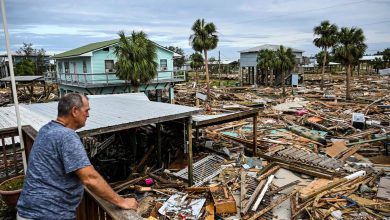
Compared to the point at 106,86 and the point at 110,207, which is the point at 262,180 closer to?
the point at 110,207

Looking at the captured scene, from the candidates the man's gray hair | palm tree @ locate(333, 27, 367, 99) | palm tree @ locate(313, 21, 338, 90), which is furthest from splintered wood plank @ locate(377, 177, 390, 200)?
palm tree @ locate(313, 21, 338, 90)

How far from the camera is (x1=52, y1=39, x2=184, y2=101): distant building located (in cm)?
2570

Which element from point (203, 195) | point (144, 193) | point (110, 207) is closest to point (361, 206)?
point (203, 195)

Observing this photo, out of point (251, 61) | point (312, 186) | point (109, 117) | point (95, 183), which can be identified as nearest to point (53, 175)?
point (95, 183)

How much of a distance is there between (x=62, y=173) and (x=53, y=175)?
8 centimetres

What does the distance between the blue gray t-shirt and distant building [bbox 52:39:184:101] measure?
2233 cm

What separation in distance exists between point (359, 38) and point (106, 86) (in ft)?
84.5

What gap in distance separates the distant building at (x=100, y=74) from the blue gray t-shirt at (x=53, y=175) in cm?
2233

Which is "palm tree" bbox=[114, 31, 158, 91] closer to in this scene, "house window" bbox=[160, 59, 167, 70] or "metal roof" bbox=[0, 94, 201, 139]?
"house window" bbox=[160, 59, 167, 70]

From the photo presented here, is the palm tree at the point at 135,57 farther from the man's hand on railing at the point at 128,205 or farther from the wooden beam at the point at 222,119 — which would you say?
the man's hand on railing at the point at 128,205

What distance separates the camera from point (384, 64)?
215ft

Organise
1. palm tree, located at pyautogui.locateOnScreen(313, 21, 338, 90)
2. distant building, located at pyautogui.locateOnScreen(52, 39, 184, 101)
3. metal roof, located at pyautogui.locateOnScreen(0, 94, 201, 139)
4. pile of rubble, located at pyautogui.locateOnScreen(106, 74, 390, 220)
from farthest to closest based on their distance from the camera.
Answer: palm tree, located at pyautogui.locateOnScreen(313, 21, 338, 90)
distant building, located at pyautogui.locateOnScreen(52, 39, 184, 101)
pile of rubble, located at pyautogui.locateOnScreen(106, 74, 390, 220)
metal roof, located at pyautogui.locateOnScreen(0, 94, 201, 139)

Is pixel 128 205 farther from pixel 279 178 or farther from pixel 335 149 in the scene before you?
pixel 335 149

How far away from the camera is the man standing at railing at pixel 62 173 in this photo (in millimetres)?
2422
